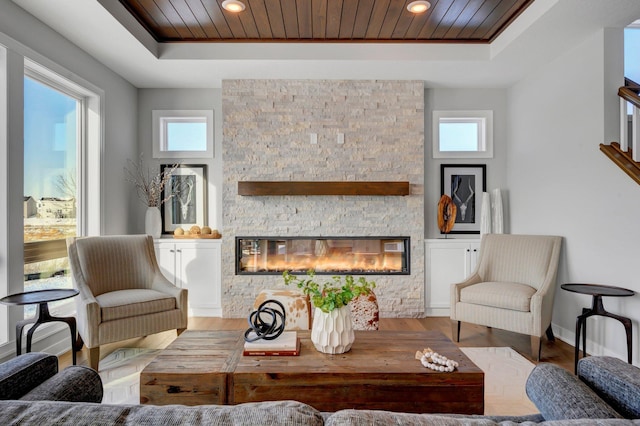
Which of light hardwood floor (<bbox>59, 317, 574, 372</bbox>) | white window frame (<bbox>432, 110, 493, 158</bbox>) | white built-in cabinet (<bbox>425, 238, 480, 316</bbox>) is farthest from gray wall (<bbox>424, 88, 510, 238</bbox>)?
light hardwood floor (<bbox>59, 317, 574, 372</bbox>)

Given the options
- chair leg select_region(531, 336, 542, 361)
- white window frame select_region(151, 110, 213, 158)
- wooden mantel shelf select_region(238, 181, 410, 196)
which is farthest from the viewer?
white window frame select_region(151, 110, 213, 158)

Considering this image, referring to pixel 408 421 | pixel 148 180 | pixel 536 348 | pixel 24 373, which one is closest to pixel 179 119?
pixel 148 180

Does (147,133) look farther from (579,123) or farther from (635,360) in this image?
(635,360)

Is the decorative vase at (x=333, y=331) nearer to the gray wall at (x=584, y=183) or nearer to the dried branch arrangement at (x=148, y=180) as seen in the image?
the gray wall at (x=584, y=183)

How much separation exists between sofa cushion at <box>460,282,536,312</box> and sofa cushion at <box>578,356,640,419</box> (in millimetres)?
Answer: 2141

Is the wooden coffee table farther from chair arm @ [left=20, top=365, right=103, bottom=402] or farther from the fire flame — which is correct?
the fire flame

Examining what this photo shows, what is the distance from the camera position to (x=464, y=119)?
4660 mm

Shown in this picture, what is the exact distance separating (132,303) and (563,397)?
9.36ft

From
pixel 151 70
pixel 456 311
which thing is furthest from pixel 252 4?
pixel 456 311

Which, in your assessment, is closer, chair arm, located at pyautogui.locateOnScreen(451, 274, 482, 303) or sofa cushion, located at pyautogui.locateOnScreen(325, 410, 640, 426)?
sofa cushion, located at pyautogui.locateOnScreen(325, 410, 640, 426)

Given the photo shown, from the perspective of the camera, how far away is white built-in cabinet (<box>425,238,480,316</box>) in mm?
4328

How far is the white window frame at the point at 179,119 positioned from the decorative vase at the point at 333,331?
123 inches

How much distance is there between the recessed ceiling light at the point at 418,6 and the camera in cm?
299

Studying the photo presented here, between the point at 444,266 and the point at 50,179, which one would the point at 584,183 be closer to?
the point at 444,266
